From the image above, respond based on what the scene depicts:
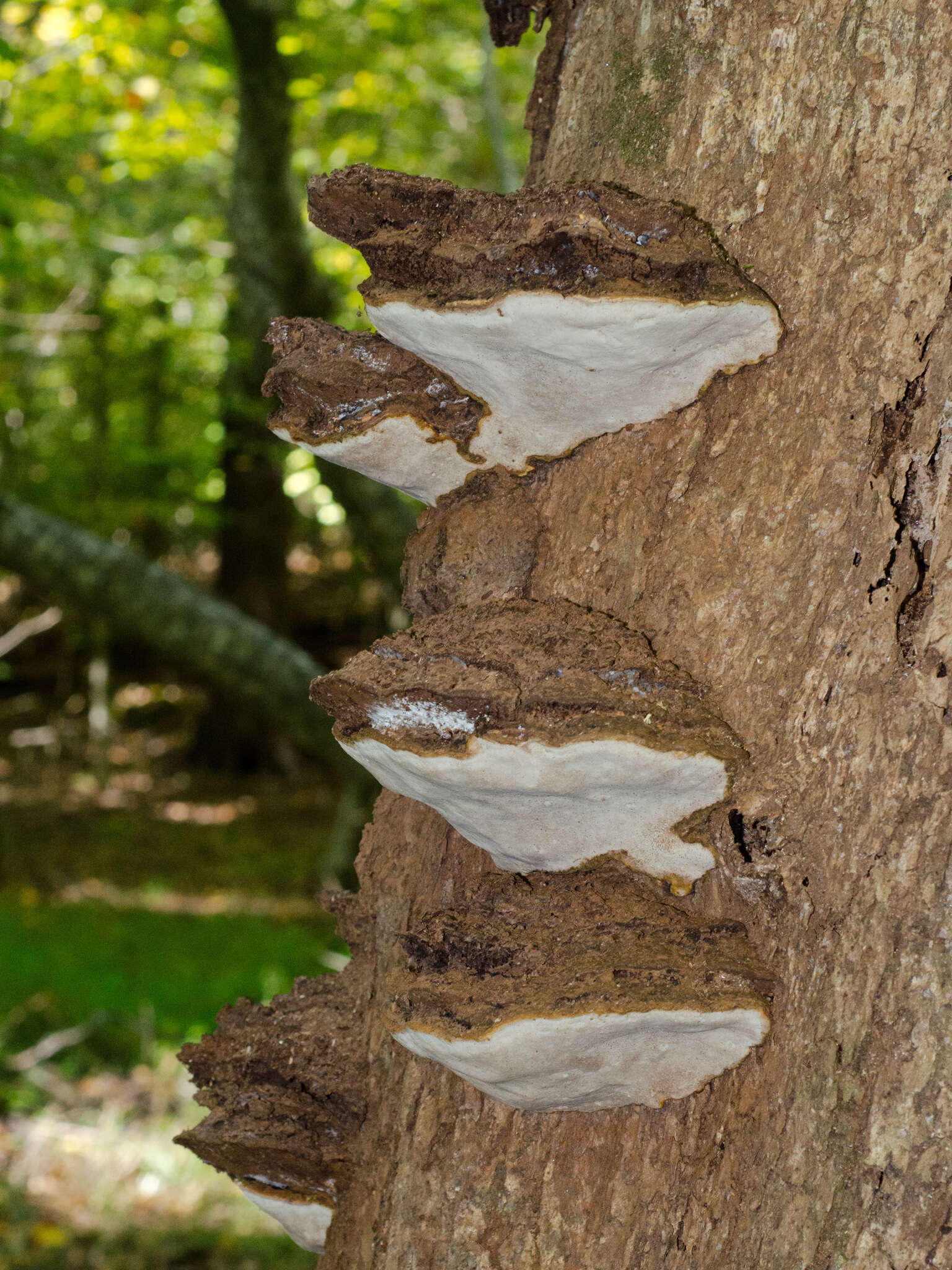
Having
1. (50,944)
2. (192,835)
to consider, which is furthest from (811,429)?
(192,835)

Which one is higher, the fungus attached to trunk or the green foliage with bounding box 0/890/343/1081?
the fungus attached to trunk

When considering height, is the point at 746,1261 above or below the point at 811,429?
below

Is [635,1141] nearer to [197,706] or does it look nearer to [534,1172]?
[534,1172]

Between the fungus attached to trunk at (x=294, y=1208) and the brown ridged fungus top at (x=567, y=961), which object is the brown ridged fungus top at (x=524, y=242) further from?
the fungus attached to trunk at (x=294, y=1208)

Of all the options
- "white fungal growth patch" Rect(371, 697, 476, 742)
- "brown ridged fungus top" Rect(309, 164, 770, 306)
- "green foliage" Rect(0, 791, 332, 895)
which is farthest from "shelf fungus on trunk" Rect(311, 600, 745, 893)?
"green foliage" Rect(0, 791, 332, 895)

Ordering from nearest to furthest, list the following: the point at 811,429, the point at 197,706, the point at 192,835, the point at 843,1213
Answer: the point at 843,1213, the point at 811,429, the point at 192,835, the point at 197,706

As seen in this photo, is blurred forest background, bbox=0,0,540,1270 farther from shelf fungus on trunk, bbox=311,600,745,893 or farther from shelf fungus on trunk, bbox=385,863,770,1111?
shelf fungus on trunk, bbox=385,863,770,1111
